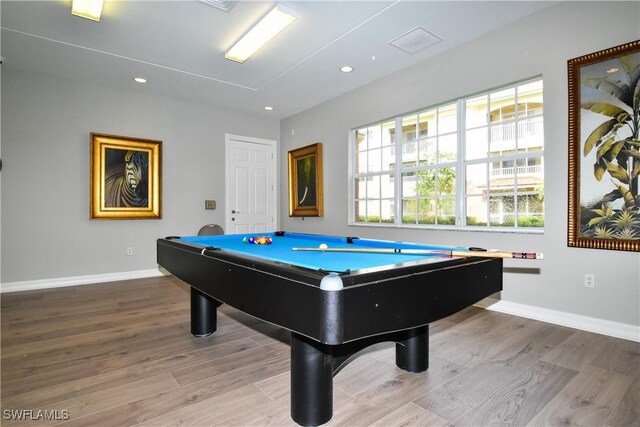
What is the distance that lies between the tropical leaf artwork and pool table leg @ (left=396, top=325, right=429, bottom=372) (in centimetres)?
176

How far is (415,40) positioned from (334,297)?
3208 millimetres

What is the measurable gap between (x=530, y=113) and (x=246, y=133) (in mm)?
4318

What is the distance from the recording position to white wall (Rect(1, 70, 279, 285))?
4008 mm

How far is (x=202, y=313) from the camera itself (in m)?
2.53

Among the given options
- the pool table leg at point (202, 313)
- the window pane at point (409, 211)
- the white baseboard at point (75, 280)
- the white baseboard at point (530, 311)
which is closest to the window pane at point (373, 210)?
the window pane at point (409, 211)

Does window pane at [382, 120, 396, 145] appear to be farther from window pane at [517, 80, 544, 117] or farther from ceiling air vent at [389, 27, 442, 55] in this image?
window pane at [517, 80, 544, 117]

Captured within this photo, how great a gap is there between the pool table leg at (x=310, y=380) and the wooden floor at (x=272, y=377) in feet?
0.32

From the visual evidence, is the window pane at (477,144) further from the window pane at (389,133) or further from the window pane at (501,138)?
the window pane at (389,133)

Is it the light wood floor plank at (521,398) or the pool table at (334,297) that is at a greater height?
the pool table at (334,297)

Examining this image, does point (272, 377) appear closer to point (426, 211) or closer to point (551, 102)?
point (426, 211)

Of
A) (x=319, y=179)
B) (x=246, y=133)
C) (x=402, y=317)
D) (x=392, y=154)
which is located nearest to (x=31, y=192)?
(x=246, y=133)

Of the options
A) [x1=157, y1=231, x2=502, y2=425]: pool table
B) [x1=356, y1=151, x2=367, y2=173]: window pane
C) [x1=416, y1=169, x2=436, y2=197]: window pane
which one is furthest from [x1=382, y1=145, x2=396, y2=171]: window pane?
[x1=157, y1=231, x2=502, y2=425]: pool table

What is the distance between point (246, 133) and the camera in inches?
232

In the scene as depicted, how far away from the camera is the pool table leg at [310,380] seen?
1.45 m
